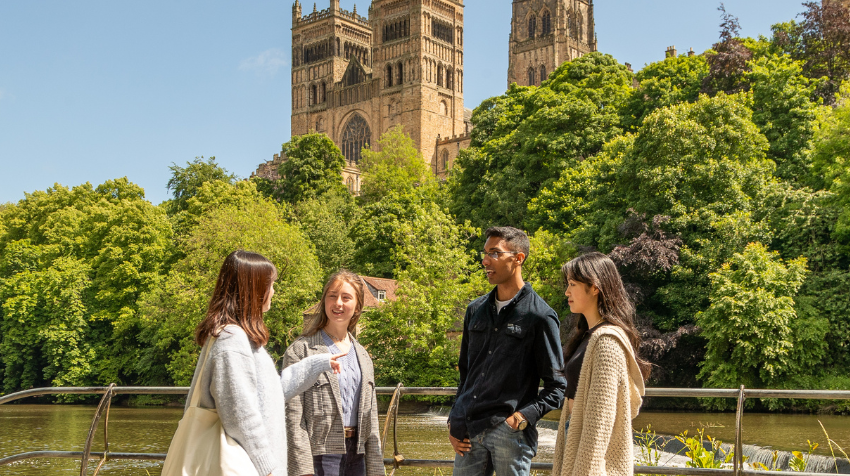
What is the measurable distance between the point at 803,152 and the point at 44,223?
43112 millimetres

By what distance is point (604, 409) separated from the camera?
388 cm

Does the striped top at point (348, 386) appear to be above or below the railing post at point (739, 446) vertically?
above

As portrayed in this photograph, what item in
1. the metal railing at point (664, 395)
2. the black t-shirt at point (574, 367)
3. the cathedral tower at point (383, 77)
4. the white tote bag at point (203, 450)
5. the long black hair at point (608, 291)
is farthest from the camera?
the cathedral tower at point (383, 77)

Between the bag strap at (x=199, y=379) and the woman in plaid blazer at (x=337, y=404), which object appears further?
the woman in plaid blazer at (x=337, y=404)

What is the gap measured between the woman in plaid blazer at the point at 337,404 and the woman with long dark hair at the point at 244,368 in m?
0.79

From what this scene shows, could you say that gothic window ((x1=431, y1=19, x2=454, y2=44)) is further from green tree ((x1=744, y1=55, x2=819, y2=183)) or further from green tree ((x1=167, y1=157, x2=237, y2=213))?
green tree ((x1=744, y1=55, x2=819, y2=183))

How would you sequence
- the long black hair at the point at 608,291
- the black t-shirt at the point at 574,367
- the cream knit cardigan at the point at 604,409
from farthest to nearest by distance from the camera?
the black t-shirt at the point at 574,367
the long black hair at the point at 608,291
the cream knit cardigan at the point at 604,409

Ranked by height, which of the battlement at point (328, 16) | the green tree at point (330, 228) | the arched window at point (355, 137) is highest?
→ the battlement at point (328, 16)

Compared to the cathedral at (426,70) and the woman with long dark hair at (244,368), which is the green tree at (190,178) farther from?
the woman with long dark hair at (244,368)

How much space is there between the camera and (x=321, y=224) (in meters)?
47.8

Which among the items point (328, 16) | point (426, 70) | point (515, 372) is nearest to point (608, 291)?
point (515, 372)

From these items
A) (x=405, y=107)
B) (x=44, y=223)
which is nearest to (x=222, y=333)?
(x=44, y=223)

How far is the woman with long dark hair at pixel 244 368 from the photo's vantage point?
12.0 ft

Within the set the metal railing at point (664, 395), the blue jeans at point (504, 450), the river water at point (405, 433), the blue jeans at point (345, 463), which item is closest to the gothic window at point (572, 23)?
the river water at point (405, 433)
